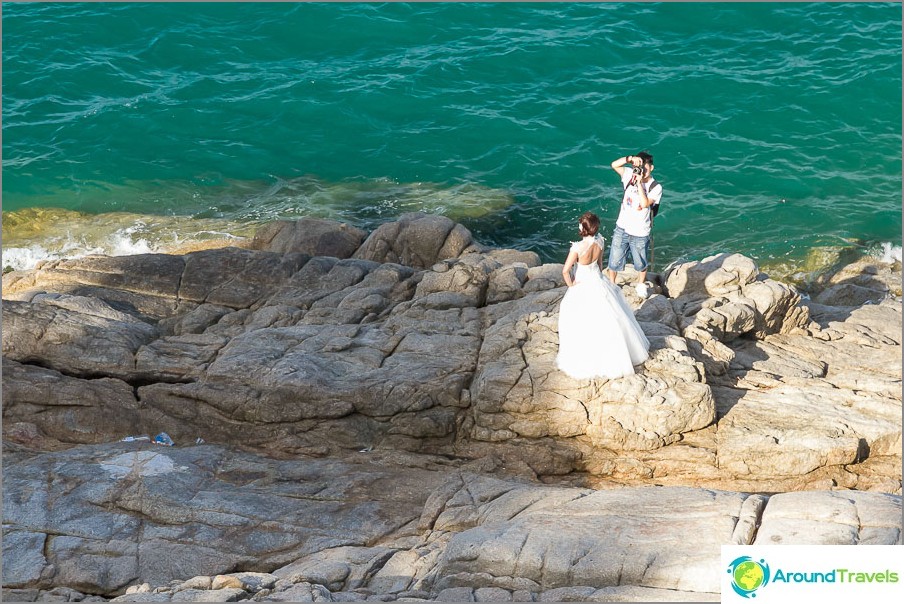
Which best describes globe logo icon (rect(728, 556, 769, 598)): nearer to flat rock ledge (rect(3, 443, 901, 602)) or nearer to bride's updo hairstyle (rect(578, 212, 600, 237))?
flat rock ledge (rect(3, 443, 901, 602))

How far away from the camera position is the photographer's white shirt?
14.5 m

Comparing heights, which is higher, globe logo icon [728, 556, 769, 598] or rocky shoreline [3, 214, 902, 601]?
globe logo icon [728, 556, 769, 598]

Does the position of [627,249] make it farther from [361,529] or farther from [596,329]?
[361,529]

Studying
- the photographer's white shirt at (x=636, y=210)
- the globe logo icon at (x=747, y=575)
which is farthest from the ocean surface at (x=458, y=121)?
the globe logo icon at (x=747, y=575)

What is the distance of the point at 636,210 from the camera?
14.7m

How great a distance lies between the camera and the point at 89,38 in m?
32.4

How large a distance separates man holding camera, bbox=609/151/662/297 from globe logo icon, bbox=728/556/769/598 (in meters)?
7.60

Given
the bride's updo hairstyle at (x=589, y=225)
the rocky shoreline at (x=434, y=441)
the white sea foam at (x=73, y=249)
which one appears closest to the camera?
the rocky shoreline at (x=434, y=441)

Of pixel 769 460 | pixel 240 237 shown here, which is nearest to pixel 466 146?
pixel 240 237

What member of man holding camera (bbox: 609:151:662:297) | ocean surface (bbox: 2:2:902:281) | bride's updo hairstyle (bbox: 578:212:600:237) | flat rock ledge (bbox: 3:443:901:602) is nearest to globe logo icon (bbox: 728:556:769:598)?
flat rock ledge (bbox: 3:443:901:602)

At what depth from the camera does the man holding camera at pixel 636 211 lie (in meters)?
14.3

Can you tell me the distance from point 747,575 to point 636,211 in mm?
7911

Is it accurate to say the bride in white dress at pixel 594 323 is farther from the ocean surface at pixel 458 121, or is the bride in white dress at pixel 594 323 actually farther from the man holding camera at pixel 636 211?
the ocean surface at pixel 458 121

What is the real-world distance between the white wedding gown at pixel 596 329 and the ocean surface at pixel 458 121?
9789 millimetres
